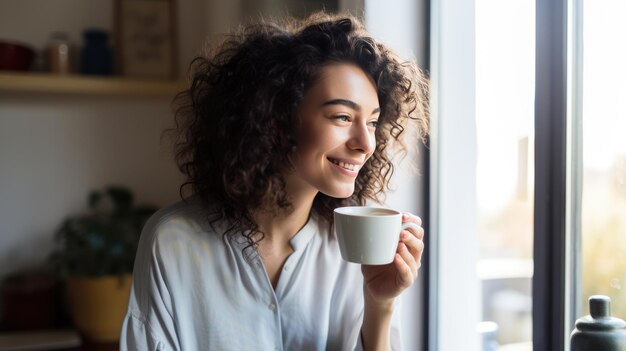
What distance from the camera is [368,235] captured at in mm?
825

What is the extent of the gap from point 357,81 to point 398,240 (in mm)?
253

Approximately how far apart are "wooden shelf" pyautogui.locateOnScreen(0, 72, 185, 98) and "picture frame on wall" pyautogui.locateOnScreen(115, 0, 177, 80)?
9cm

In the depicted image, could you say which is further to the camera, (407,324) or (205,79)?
(407,324)

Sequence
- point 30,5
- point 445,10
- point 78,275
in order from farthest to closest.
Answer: point 30,5 → point 78,275 → point 445,10

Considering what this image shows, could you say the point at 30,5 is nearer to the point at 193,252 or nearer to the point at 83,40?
the point at 83,40

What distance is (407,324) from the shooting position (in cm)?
152

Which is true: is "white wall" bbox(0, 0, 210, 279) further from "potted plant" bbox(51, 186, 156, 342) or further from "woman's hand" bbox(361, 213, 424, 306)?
"woman's hand" bbox(361, 213, 424, 306)

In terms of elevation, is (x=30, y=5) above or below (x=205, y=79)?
above

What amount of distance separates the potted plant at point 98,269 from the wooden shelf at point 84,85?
465 mm

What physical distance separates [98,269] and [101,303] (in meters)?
0.11

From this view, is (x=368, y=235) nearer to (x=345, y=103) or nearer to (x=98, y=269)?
(x=345, y=103)

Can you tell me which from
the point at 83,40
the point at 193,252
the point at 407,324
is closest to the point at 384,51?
the point at 193,252

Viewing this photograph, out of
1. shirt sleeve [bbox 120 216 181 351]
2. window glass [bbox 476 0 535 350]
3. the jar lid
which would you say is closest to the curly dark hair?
shirt sleeve [bbox 120 216 181 351]

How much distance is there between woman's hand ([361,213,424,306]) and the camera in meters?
Answer: 0.93
